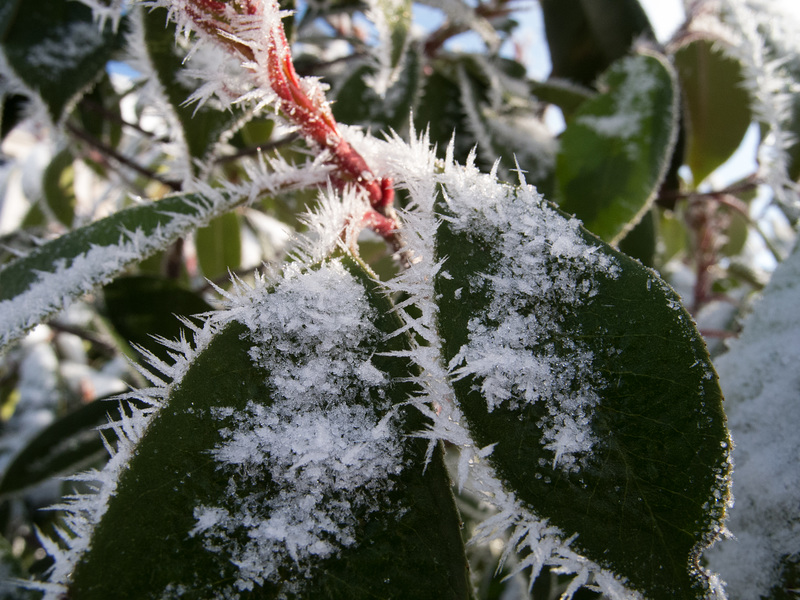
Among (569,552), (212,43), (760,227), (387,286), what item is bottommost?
(760,227)

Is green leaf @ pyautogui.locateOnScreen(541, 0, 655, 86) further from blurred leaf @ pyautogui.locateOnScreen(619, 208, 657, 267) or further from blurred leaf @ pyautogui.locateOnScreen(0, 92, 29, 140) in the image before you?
blurred leaf @ pyautogui.locateOnScreen(0, 92, 29, 140)

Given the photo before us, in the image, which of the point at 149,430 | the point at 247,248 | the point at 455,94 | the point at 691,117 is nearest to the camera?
the point at 149,430

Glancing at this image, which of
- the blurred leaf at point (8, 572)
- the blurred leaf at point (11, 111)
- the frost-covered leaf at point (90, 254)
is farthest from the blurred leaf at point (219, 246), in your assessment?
the frost-covered leaf at point (90, 254)

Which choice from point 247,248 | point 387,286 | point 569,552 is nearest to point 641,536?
point 569,552

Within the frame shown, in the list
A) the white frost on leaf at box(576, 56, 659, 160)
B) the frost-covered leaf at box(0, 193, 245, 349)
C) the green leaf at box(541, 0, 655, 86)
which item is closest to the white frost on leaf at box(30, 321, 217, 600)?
the frost-covered leaf at box(0, 193, 245, 349)

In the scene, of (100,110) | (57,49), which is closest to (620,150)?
(57,49)

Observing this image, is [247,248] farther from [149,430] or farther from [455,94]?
[149,430]

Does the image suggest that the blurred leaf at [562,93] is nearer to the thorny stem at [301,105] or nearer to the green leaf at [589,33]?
the green leaf at [589,33]
